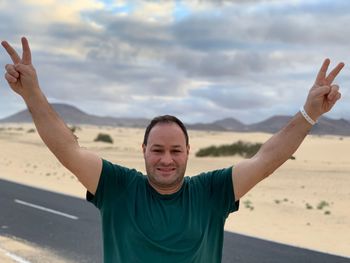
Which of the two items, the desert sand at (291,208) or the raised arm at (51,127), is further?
the desert sand at (291,208)

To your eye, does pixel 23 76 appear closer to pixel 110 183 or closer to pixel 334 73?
pixel 110 183

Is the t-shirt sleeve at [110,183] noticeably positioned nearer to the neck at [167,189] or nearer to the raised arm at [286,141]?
the neck at [167,189]

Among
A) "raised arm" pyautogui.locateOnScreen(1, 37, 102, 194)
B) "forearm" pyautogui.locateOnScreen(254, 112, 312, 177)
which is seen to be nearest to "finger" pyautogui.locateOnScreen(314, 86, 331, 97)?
"forearm" pyautogui.locateOnScreen(254, 112, 312, 177)

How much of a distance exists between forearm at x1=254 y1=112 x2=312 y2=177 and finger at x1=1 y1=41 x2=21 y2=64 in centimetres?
143

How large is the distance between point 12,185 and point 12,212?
5606 millimetres

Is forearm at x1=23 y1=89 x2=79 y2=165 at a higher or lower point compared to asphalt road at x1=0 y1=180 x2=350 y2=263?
higher

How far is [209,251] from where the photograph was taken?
3.14 metres

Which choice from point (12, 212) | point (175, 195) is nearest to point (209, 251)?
point (175, 195)

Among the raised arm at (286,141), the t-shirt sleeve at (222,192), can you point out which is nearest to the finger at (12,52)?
the t-shirt sleeve at (222,192)

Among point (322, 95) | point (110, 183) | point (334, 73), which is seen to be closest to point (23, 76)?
point (110, 183)

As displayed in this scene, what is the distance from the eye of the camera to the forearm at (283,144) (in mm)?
3283

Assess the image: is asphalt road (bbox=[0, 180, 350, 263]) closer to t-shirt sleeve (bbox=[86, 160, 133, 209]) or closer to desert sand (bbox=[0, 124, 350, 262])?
desert sand (bbox=[0, 124, 350, 262])

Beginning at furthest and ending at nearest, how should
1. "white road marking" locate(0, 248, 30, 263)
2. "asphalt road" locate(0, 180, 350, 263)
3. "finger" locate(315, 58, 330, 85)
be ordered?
1. "asphalt road" locate(0, 180, 350, 263)
2. "white road marking" locate(0, 248, 30, 263)
3. "finger" locate(315, 58, 330, 85)

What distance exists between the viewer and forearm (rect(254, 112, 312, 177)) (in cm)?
328
